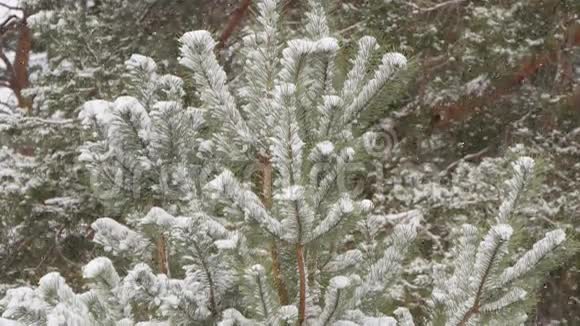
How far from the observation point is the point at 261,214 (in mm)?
1749

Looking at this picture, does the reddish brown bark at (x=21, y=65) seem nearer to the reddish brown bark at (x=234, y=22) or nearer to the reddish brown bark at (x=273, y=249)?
the reddish brown bark at (x=234, y=22)

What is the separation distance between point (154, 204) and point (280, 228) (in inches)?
24.8

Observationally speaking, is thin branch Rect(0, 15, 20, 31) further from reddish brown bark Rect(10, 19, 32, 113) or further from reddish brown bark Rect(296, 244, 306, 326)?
reddish brown bark Rect(296, 244, 306, 326)

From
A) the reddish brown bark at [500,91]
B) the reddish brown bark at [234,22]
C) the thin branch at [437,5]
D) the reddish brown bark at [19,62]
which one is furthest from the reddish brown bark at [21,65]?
the reddish brown bark at [500,91]

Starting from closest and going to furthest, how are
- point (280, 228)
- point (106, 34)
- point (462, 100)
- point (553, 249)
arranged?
point (280, 228) < point (553, 249) < point (106, 34) < point (462, 100)

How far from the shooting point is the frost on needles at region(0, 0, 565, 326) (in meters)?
1.75

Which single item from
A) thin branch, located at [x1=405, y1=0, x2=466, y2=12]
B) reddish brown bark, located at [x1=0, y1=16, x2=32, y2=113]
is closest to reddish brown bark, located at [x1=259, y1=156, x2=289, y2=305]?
thin branch, located at [x1=405, y1=0, x2=466, y2=12]

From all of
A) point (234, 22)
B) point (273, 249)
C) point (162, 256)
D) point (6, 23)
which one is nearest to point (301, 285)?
point (273, 249)

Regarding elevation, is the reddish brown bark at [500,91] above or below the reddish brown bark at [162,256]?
above

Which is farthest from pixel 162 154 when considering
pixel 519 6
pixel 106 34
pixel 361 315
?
pixel 519 6

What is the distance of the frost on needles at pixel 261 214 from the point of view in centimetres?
175

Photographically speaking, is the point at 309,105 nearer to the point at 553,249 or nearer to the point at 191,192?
the point at 191,192

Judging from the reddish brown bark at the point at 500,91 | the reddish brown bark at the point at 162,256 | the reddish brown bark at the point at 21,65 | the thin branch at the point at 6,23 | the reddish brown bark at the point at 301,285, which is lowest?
the reddish brown bark at the point at 301,285

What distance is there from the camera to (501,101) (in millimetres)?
8234
